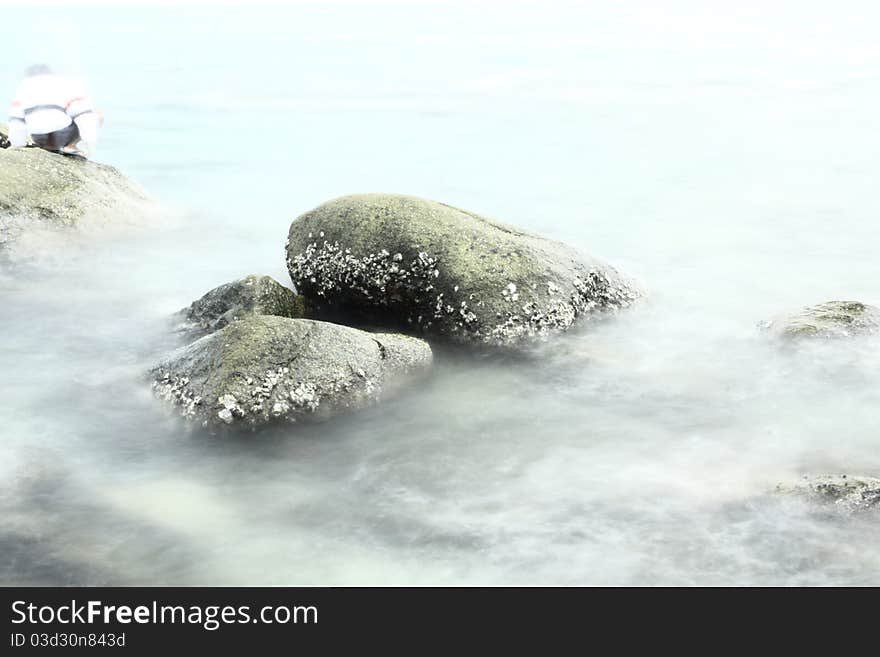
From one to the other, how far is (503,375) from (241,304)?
70.6 inches

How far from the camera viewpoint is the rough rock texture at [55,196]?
9016 millimetres

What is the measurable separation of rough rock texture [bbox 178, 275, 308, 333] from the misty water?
420 millimetres

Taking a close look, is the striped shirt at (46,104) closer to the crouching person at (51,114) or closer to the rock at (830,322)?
the crouching person at (51,114)

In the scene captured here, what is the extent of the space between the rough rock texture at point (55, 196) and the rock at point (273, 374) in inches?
136

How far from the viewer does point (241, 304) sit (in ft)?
23.2

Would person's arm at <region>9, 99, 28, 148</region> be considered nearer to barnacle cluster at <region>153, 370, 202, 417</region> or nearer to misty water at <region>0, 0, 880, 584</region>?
misty water at <region>0, 0, 880, 584</region>

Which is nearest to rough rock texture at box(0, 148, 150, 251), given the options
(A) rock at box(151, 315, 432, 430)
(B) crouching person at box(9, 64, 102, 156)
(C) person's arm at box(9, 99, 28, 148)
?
(B) crouching person at box(9, 64, 102, 156)

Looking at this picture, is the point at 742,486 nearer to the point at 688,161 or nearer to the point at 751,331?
the point at 751,331

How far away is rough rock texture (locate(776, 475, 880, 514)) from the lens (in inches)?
195
